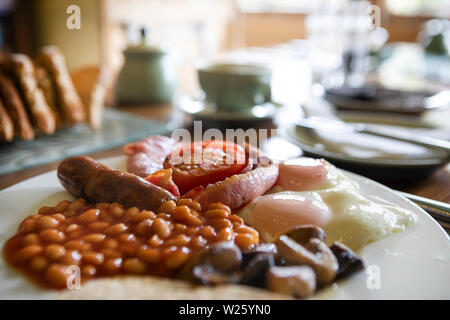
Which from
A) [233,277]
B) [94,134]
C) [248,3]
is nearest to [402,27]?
[248,3]

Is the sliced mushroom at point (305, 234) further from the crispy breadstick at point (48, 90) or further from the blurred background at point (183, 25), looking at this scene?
the blurred background at point (183, 25)

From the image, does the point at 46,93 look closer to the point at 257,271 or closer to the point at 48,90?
the point at 48,90

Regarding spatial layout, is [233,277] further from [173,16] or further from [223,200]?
[173,16]

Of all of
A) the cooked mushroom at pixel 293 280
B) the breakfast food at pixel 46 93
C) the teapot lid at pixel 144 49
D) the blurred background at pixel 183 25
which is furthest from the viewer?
the blurred background at pixel 183 25

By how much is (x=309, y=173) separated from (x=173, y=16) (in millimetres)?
5918

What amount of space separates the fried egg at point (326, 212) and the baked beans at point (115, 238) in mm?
95

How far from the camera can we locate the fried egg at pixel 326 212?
89 cm

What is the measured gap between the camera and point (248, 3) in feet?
29.8

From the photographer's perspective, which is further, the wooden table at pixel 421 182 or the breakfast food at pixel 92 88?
the breakfast food at pixel 92 88

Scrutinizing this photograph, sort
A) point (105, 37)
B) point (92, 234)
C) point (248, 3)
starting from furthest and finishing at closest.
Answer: point (248, 3) < point (105, 37) < point (92, 234)

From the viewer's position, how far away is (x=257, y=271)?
722 millimetres

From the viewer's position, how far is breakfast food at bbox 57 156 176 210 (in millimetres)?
956

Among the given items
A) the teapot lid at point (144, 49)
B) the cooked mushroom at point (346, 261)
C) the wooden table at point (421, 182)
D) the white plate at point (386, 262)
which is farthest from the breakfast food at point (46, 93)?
the cooked mushroom at point (346, 261)

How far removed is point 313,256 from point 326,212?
0.71 ft
